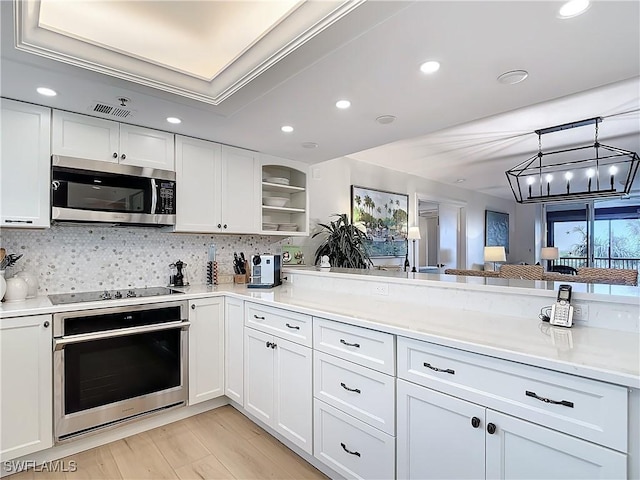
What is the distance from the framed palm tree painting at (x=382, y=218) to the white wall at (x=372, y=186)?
0.37 ft

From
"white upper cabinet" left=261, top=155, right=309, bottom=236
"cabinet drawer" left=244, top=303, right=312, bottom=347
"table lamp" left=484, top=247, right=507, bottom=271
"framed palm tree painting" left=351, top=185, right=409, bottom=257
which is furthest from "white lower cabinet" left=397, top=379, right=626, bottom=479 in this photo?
"table lamp" left=484, top=247, right=507, bottom=271

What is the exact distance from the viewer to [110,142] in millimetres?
2639

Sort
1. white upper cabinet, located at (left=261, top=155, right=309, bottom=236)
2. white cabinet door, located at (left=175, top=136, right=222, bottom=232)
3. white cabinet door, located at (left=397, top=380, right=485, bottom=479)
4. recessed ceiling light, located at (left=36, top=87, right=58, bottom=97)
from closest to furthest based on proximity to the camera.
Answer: white cabinet door, located at (left=397, top=380, right=485, bottom=479) < recessed ceiling light, located at (left=36, top=87, right=58, bottom=97) < white cabinet door, located at (left=175, top=136, right=222, bottom=232) < white upper cabinet, located at (left=261, top=155, right=309, bottom=236)

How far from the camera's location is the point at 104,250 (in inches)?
A: 113

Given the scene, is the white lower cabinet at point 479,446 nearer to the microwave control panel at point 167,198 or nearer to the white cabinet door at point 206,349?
the white cabinet door at point 206,349

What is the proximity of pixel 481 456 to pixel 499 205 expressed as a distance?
8080 millimetres

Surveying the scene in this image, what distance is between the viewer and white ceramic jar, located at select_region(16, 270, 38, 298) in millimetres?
2449

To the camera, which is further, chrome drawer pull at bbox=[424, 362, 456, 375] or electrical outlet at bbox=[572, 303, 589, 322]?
electrical outlet at bbox=[572, 303, 589, 322]

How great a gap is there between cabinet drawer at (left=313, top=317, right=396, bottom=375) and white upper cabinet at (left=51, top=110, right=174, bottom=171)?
1898mm

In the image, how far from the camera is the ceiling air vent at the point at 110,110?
7.83 ft

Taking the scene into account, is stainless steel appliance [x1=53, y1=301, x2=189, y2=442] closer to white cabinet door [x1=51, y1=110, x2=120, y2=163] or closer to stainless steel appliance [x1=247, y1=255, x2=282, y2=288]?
stainless steel appliance [x1=247, y1=255, x2=282, y2=288]

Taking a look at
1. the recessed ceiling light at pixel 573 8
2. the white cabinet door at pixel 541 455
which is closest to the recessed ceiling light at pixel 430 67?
the recessed ceiling light at pixel 573 8

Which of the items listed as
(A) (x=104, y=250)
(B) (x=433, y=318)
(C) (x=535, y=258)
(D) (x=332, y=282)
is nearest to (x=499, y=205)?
(C) (x=535, y=258)

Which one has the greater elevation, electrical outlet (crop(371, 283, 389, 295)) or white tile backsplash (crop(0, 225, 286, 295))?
white tile backsplash (crop(0, 225, 286, 295))
